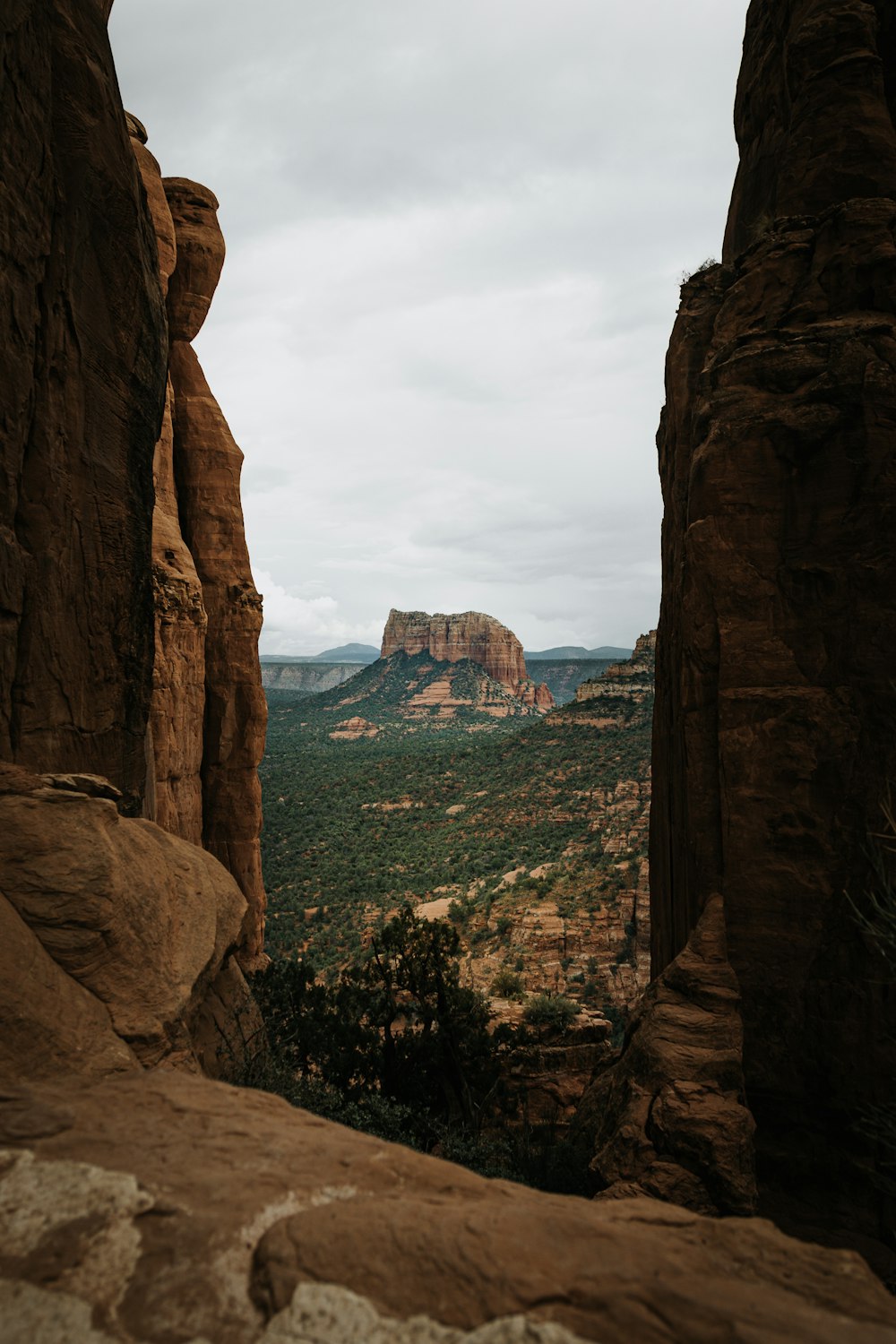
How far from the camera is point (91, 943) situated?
21.9ft

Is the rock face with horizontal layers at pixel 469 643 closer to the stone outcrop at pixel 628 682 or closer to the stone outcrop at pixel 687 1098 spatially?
the stone outcrop at pixel 628 682

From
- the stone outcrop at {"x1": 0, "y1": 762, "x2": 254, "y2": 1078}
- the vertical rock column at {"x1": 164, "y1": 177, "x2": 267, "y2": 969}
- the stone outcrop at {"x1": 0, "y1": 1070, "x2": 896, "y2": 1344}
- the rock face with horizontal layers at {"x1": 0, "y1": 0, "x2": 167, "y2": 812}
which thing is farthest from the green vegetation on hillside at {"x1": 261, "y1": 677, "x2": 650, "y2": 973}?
the stone outcrop at {"x1": 0, "y1": 1070, "x2": 896, "y2": 1344}

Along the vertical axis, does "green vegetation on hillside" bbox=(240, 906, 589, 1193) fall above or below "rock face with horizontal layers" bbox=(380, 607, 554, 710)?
below

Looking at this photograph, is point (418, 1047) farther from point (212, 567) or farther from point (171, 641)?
point (212, 567)

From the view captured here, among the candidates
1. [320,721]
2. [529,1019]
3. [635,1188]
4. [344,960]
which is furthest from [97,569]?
[320,721]

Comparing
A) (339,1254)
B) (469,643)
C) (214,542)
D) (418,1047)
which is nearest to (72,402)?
(339,1254)

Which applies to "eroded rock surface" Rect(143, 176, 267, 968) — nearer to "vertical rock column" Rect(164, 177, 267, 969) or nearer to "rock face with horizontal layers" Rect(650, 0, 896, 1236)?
"vertical rock column" Rect(164, 177, 267, 969)

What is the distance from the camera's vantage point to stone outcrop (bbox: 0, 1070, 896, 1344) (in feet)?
10.3

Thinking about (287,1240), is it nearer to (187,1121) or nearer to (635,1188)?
(187,1121)

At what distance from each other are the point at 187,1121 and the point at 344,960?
30.2 m

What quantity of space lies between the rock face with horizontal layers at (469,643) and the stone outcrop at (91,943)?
457 feet

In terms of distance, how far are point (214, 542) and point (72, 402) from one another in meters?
13.6

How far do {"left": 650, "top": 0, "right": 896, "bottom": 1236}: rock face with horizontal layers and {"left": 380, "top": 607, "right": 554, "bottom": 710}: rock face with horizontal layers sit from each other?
439 ft

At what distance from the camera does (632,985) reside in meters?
30.9
